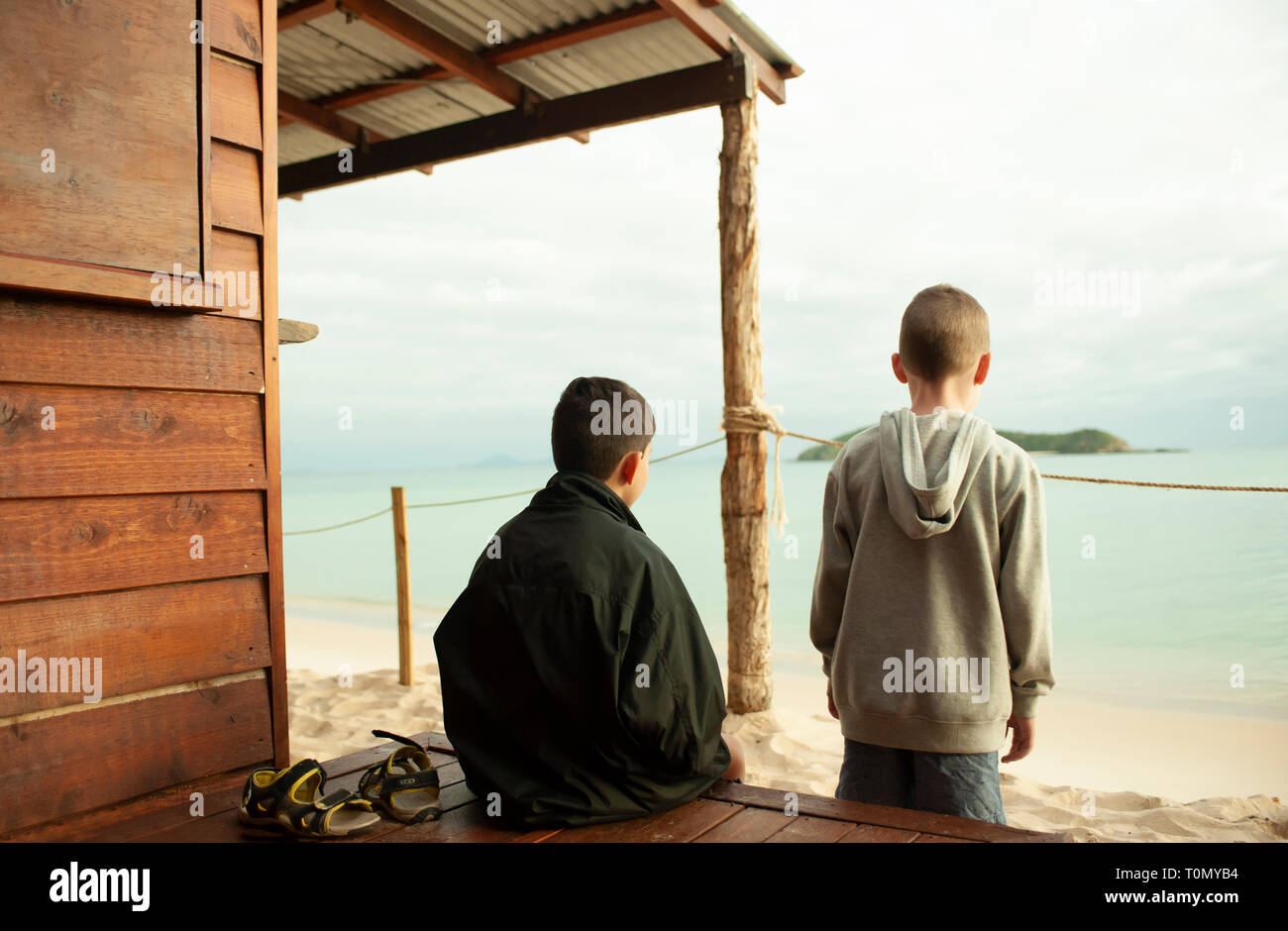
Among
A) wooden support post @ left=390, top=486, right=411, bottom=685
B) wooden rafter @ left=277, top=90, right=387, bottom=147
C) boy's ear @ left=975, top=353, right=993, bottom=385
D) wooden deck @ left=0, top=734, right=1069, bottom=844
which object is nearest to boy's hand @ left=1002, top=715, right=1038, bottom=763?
wooden deck @ left=0, top=734, right=1069, bottom=844

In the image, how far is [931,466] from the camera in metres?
1.64

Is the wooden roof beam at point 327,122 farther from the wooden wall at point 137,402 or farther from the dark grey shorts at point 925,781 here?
the dark grey shorts at point 925,781

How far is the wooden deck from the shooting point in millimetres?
1527

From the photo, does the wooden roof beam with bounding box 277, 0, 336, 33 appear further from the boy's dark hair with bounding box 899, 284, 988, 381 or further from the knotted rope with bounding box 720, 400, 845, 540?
the boy's dark hair with bounding box 899, 284, 988, 381

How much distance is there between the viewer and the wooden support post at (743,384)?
14.0 feet

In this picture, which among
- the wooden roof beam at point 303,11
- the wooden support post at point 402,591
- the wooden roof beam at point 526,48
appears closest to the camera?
the wooden roof beam at point 303,11

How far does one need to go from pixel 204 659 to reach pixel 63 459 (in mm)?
543

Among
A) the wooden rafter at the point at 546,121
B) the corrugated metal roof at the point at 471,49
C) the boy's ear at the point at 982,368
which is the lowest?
the boy's ear at the point at 982,368

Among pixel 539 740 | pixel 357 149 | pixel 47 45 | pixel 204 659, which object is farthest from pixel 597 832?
pixel 357 149

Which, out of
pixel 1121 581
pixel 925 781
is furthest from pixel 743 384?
pixel 1121 581

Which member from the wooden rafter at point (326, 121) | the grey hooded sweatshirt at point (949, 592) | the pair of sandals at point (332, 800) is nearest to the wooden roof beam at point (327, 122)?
the wooden rafter at point (326, 121)

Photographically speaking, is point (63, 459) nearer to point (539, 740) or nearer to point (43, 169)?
point (43, 169)

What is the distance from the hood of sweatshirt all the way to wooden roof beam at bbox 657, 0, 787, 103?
2.63 m

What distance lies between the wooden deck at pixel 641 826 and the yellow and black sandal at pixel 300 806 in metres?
0.03
